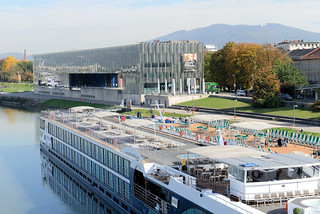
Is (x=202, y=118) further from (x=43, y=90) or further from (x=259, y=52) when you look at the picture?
(x=43, y=90)

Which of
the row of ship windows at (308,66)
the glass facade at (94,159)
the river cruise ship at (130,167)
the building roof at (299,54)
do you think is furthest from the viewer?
the building roof at (299,54)

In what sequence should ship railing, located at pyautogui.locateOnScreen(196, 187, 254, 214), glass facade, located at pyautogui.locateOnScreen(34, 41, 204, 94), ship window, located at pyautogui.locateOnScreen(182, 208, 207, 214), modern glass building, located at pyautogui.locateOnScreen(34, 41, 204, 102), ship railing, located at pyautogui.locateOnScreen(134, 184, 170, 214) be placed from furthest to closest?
glass facade, located at pyautogui.locateOnScreen(34, 41, 204, 94)
modern glass building, located at pyautogui.locateOnScreen(34, 41, 204, 102)
ship railing, located at pyautogui.locateOnScreen(134, 184, 170, 214)
ship window, located at pyautogui.locateOnScreen(182, 208, 207, 214)
ship railing, located at pyautogui.locateOnScreen(196, 187, 254, 214)

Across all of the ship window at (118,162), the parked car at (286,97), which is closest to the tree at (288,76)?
the parked car at (286,97)

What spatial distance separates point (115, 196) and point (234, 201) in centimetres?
1225

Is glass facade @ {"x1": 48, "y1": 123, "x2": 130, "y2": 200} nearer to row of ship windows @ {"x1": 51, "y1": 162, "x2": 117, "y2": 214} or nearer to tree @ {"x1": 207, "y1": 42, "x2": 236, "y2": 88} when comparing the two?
row of ship windows @ {"x1": 51, "y1": 162, "x2": 117, "y2": 214}

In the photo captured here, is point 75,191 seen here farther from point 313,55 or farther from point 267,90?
point 313,55

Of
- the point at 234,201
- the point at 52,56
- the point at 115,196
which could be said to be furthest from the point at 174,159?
the point at 52,56

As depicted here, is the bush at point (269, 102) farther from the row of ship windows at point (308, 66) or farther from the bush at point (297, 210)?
the bush at point (297, 210)

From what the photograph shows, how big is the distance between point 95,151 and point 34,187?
669cm

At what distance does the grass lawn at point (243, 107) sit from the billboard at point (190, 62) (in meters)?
11.4

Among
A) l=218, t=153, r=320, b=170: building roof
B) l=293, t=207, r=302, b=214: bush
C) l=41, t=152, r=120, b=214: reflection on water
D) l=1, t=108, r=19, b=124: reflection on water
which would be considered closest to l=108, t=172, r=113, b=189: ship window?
l=41, t=152, r=120, b=214: reflection on water

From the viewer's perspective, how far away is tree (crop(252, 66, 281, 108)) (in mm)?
58562

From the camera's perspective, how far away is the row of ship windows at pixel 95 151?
28.0 metres

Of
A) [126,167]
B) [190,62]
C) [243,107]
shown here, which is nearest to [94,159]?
[126,167]
